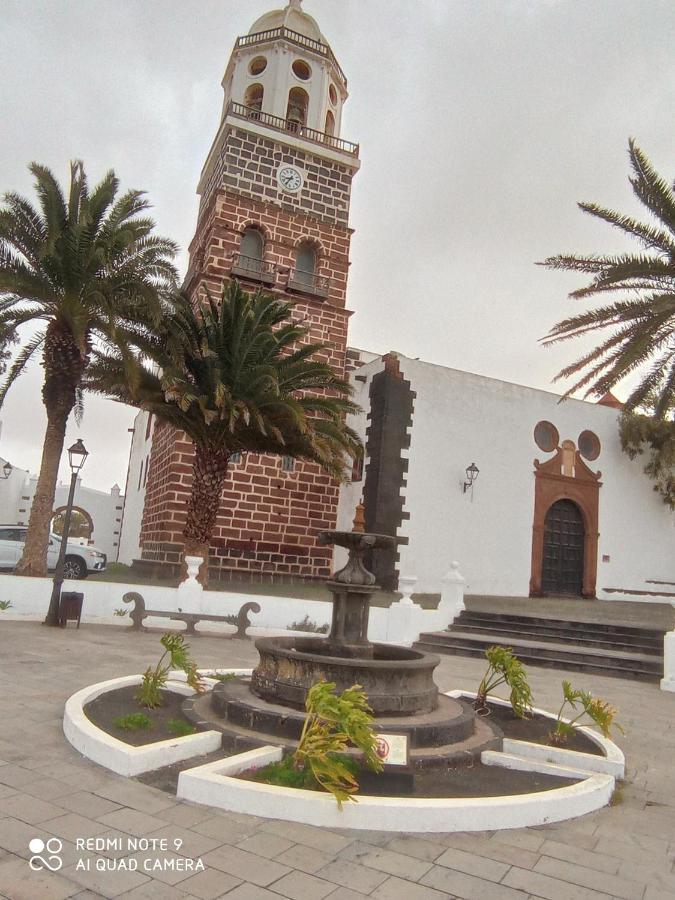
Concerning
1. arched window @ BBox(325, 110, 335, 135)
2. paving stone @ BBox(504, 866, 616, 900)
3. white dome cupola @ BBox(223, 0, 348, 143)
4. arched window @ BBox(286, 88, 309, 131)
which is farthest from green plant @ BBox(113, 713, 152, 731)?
arched window @ BBox(325, 110, 335, 135)

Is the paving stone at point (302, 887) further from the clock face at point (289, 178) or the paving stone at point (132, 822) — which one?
the clock face at point (289, 178)

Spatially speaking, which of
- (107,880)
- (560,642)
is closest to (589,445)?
(560,642)

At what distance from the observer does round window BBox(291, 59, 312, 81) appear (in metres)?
19.5

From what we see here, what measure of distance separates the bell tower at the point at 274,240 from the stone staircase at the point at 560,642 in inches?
205

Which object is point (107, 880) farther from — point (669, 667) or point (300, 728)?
point (669, 667)

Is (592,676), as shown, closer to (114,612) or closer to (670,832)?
(670,832)

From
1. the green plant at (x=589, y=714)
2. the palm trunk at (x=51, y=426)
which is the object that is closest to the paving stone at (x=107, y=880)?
the green plant at (x=589, y=714)

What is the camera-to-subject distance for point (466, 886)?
307 centimetres

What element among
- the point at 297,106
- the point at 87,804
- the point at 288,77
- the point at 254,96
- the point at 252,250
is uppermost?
the point at 288,77

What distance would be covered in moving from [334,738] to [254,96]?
1991 cm

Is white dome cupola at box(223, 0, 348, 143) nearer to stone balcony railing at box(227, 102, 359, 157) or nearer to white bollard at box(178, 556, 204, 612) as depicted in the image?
stone balcony railing at box(227, 102, 359, 157)

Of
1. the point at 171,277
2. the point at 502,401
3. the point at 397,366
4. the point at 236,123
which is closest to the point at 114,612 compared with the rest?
the point at 171,277

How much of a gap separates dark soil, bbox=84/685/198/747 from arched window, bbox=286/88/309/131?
17682 millimetres

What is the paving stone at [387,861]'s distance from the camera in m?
3.17
